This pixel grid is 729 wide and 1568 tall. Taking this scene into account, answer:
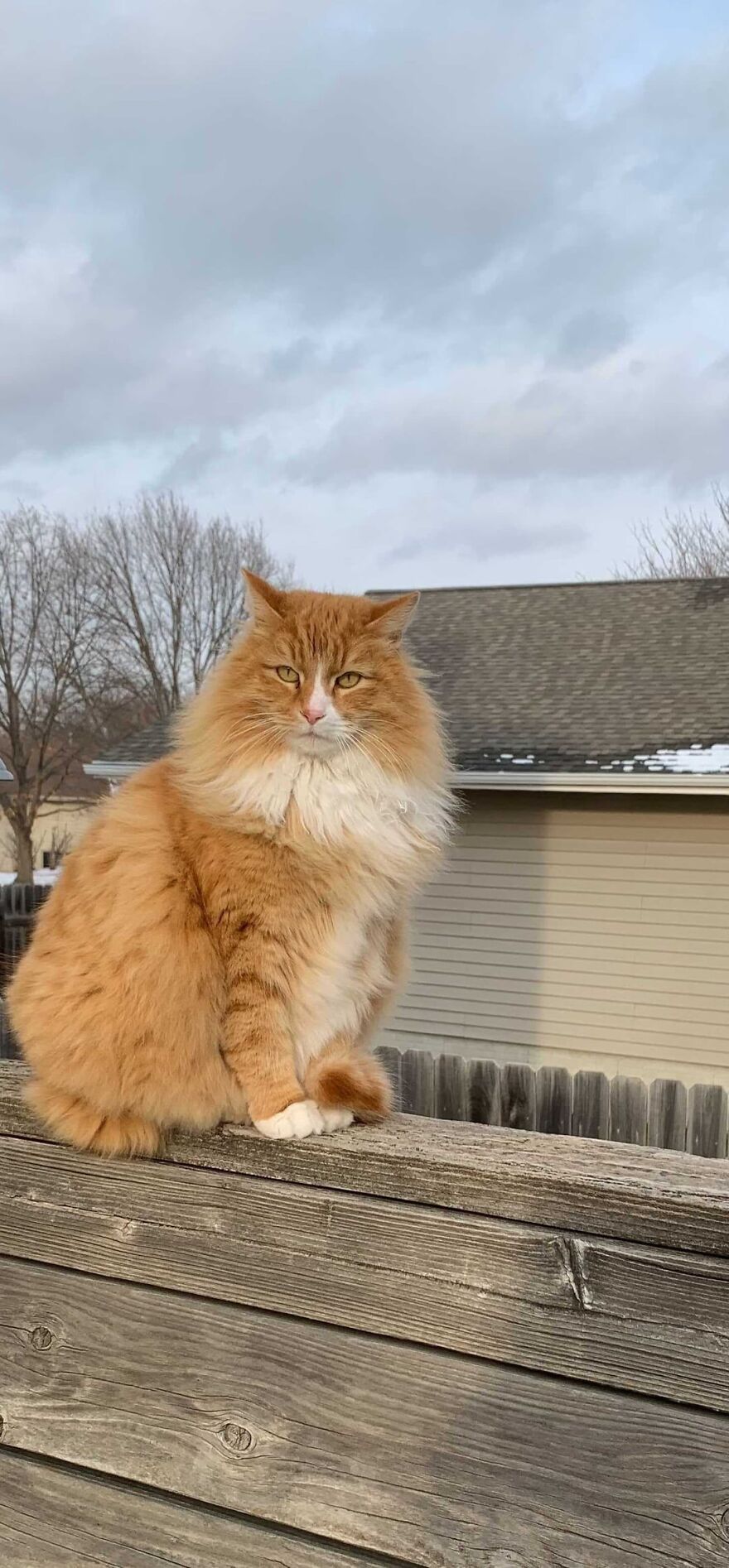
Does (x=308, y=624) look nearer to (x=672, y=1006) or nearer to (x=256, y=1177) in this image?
(x=256, y=1177)

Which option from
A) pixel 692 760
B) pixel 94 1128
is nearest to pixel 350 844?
pixel 94 1128

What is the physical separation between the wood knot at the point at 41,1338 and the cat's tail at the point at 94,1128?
Answer: 21cm

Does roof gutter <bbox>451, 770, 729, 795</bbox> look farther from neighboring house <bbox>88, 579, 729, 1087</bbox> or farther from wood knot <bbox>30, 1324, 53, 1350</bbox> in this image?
wood knot <bbox>30, 1324, 53, 1350</bbox>

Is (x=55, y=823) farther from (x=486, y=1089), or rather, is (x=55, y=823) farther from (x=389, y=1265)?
(x=389, y=1265)

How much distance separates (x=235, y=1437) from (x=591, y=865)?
11.3 meters

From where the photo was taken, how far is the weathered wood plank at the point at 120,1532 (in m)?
1.05

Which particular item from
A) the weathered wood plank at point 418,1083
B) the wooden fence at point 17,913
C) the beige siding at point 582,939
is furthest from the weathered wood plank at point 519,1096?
the wooden fence at point 17,913

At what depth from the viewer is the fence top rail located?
99 cm

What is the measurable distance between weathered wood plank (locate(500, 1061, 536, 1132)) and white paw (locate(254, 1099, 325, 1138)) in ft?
17.3

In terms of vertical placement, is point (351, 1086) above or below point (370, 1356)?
above

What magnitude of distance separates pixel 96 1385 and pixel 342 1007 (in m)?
0.70

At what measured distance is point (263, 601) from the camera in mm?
2152

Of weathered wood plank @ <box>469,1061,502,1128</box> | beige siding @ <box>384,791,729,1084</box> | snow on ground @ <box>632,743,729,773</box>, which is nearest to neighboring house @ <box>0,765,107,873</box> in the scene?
beige siding @ <box>384,791,729,1084</box>

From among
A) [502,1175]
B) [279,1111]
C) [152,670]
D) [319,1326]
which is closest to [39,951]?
[279,1111]
